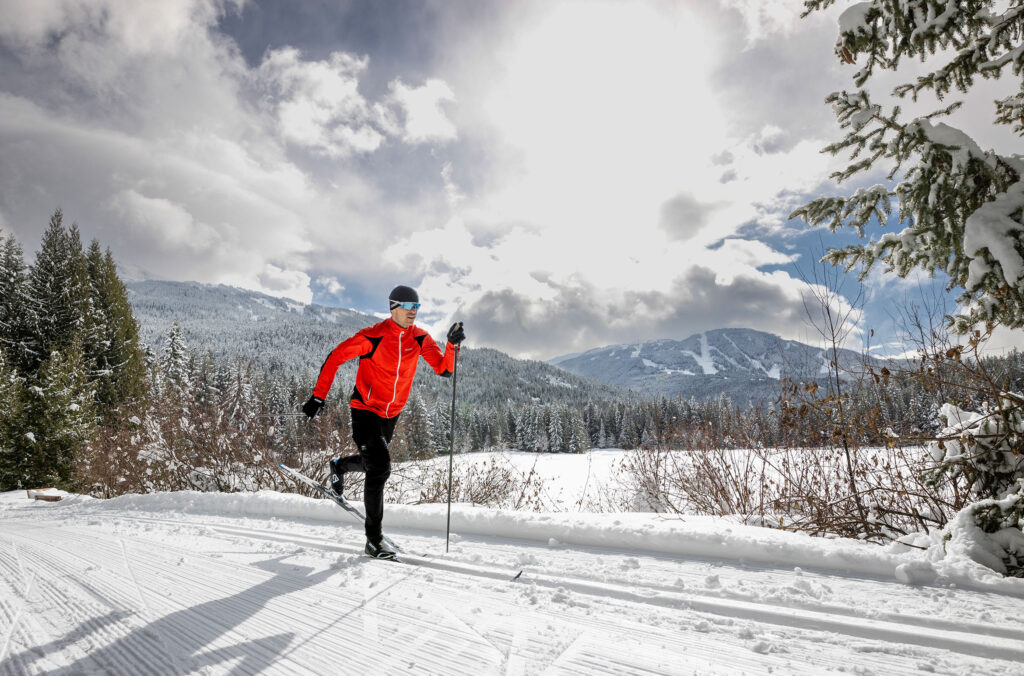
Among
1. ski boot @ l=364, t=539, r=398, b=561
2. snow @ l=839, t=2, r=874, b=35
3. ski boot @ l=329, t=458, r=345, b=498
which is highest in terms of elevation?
snow @ l=839, t=2, r=874, b=35

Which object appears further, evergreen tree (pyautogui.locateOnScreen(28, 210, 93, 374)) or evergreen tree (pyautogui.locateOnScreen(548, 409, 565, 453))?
evergreen tree (pyautogui.locateOnScreen(548, 409, 565, 453))

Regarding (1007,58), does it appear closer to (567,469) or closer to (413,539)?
(413,539)

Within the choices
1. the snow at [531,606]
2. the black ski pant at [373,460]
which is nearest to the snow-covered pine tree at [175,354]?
the black ski pant at [373,460]

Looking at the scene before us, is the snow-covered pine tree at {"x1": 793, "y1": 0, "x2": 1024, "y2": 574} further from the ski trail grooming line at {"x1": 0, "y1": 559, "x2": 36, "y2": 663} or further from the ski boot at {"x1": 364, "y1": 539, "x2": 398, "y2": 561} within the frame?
the ski trail grooming line at {"x1": 0, "y1": 559, "x2": 36, "y2": 663}

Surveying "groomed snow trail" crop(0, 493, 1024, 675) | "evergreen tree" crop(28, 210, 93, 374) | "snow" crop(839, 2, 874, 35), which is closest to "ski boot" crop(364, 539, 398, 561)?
"groomed snow trail" crop(0, 493, 1024, 675)

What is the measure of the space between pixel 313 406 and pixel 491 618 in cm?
223

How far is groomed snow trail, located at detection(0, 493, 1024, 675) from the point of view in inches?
64.8

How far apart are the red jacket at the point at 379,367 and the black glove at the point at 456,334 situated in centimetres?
36

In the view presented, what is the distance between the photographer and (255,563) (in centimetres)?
303

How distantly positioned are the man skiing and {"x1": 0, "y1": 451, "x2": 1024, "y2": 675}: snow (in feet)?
1.96

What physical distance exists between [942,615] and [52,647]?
387 centimetres

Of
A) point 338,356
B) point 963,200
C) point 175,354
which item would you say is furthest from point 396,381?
point 175,354

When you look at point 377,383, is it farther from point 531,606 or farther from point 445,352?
point 531,606

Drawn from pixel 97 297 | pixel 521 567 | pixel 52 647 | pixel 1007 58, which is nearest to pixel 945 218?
pixel 1007 58
